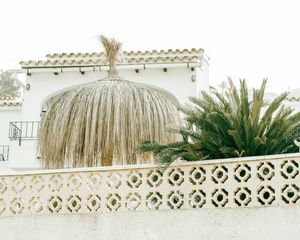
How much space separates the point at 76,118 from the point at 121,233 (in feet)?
6.78

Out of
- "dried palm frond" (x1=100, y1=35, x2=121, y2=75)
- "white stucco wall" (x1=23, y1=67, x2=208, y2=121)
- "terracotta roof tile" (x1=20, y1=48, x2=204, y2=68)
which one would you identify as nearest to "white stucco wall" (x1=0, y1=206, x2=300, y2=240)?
"dried palm frond" (x1=100, y1=35, x2=121, y2=75)

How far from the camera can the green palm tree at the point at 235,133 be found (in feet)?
29.2

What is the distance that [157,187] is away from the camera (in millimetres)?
8906

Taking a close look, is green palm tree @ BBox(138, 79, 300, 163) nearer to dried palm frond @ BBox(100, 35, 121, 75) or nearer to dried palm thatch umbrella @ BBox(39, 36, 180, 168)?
dried palm thatch umbrella @ BBox(39, 36, 180, 168)

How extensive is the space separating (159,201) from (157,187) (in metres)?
0.20

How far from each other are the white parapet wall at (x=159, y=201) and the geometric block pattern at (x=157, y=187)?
1 cm

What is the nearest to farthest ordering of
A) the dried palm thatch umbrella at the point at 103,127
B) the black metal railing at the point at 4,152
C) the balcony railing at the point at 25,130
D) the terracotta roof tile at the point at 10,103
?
the dried palm thatch umbrella at the point at 103,127 < the balcony railing at the point at 25,130 < the black metal railing at the point at 4,152 < the terracotta roof tile at the point at 10,103

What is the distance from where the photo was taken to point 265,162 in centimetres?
852

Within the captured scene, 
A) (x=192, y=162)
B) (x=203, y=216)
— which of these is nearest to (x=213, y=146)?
(x=192, y=162)

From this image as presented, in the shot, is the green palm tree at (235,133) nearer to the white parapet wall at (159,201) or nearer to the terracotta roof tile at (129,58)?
the white parapet wall at (159,201)

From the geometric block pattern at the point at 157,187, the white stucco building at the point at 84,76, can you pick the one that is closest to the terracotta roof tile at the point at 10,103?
the white stucco building at the point at 84,76

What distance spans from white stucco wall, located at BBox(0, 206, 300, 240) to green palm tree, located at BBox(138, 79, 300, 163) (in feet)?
2.80

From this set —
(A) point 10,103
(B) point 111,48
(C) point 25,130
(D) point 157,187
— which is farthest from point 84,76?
(D) point 157,187

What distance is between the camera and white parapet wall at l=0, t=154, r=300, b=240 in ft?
27.5
